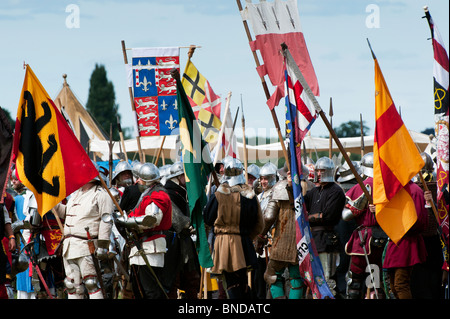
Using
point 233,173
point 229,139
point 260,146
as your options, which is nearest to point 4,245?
point 233,173

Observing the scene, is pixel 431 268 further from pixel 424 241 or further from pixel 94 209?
pixel 94 209

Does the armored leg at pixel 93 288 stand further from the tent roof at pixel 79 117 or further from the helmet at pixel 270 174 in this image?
the tent roof at pixel 79 117

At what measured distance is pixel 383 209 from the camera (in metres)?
9.30

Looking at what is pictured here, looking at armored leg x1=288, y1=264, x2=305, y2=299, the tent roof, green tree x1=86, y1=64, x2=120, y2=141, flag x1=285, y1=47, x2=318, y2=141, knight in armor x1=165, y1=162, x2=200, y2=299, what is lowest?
armored leg x1=288, y1=264, x2=305, y2=299

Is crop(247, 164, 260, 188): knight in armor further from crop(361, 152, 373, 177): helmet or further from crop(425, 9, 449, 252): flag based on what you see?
crop(425, 9, 449, 252): flag

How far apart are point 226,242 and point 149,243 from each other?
0.92 metres

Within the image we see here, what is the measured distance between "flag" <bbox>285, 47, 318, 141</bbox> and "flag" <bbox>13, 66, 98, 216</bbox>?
2.39 meters

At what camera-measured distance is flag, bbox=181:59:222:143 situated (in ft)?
45.8

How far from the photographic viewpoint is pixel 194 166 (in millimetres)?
9898

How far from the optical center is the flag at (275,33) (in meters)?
10.4

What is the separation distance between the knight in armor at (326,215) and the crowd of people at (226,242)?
13 mm

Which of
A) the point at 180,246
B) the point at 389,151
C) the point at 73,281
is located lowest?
the point at 73,281

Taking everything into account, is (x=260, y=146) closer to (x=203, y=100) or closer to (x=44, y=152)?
(x=203, y=100)

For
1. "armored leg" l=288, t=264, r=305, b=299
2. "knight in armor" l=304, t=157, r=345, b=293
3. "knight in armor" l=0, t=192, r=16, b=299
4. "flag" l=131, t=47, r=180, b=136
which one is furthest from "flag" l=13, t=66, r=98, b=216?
"flag" l=131, t=47, r=180, b=136
